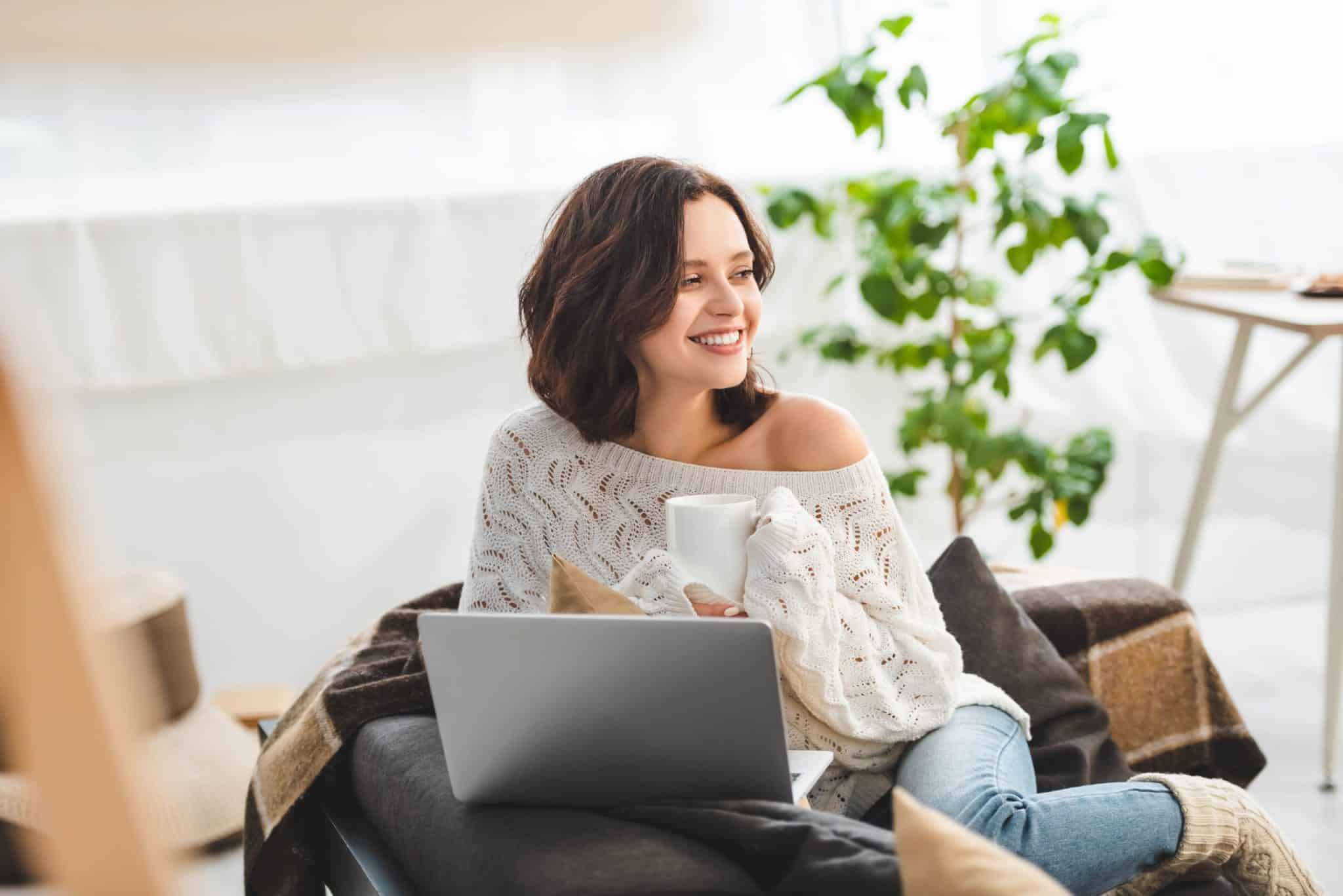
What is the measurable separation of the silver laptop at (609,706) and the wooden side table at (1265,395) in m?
1.47

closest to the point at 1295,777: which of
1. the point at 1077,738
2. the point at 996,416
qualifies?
the point at 1077,738

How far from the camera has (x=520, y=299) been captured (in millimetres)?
1786

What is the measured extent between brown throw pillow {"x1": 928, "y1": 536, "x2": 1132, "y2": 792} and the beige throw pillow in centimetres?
78

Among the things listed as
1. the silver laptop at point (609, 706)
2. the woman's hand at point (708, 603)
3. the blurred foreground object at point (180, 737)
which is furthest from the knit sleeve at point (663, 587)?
the blurred foreground object at point (180, 737)

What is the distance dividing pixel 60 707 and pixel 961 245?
2.70 meters

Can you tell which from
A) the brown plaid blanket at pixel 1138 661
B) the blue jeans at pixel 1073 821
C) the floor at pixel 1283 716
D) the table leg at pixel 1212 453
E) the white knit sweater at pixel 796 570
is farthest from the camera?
the table leg at pixel 1212 453

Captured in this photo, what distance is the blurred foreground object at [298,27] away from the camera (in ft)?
8.45

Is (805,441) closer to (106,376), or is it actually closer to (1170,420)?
(106,376)

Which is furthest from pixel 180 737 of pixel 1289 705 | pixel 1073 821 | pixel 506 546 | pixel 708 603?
pixel 1289 705

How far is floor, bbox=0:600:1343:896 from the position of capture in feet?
7.28

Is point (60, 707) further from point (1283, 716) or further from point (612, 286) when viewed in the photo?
point (1283, 716)

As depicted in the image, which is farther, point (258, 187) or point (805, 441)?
point (258, 187)

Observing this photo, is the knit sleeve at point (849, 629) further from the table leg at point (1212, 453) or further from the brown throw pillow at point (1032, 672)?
the table leg at point (1212, 453)

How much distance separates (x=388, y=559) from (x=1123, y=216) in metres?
1.94
